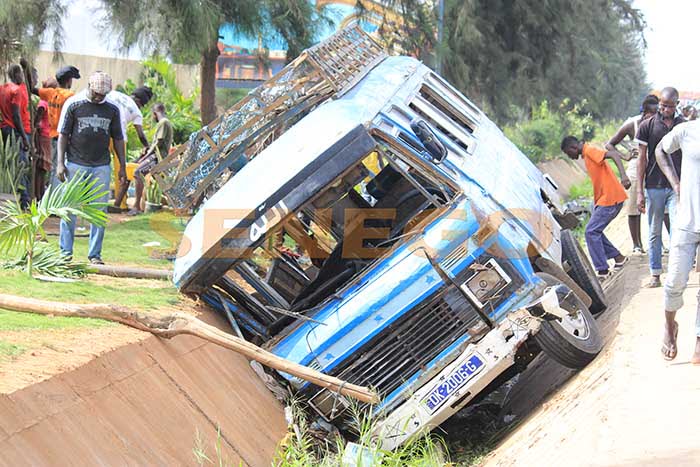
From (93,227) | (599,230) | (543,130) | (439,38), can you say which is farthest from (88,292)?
(543,130)

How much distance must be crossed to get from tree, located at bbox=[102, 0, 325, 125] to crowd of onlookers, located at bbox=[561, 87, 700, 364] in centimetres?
519

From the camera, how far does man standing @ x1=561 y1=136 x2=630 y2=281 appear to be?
12.1 m

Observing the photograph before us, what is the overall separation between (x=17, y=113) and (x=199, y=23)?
9.02ft

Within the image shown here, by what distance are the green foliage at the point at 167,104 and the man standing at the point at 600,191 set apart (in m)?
9.45

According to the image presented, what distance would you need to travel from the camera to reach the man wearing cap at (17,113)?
42.8 feet

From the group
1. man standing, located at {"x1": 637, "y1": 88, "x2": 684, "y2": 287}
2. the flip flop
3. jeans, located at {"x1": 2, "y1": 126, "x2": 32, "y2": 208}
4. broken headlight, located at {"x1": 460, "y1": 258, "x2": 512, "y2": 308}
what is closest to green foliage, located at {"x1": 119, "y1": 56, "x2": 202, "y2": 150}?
jeans, located at {"x1": 2, "y1": 126, "x2": 32, "y2": 208}

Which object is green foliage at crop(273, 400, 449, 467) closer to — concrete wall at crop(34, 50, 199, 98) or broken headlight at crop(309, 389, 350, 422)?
broken headlight at crop(309, 389, 350, 422)

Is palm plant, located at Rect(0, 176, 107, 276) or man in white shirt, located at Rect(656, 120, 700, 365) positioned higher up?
man in white shirt, located at Rect(656, 120, 700, 365)

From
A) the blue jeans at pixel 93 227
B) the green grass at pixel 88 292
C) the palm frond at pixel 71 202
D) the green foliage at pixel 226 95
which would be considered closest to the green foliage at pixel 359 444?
the green grass at pixel 88 292

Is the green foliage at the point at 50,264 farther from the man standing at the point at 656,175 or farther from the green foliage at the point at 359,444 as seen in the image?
the man standing at the point at 656,175

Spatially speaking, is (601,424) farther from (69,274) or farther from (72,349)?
(69,274)

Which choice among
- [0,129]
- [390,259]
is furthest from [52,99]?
[390,259]

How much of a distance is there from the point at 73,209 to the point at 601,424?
15.7 ft

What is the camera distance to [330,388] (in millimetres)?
7070
